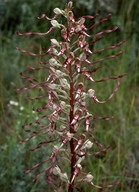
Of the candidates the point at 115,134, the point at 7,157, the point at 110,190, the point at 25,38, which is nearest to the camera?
the point at 110,190

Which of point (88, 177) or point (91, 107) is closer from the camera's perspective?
point (88, 177)

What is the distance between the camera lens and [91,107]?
4.08 metres

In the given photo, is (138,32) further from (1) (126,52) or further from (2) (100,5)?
(1) (126,52)

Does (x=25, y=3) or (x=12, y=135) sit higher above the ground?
(x=25, y=3)

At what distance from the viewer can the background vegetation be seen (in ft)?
11.1

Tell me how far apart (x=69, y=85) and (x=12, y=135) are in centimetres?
133

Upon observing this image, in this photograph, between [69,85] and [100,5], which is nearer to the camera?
[69,85]

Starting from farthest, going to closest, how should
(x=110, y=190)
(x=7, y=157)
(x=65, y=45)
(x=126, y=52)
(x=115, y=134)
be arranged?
(x=126, y=52)
(x=115, y=134)
(x=7, y=157)
(x=110, y=190)
(x=65, y=45)

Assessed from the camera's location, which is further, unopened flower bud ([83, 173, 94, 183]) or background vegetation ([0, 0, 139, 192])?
background vegetation ([0, 0, 139, 192])

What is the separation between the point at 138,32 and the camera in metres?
5.73

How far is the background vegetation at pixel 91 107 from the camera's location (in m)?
3.39

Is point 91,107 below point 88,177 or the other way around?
the other way around

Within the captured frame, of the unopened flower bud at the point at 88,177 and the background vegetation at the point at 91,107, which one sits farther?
the background vegetation at the point at 91,107

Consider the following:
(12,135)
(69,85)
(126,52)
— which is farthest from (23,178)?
(126,52)
